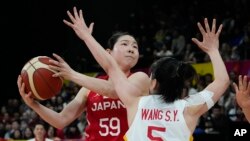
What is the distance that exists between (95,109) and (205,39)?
1.23 meters

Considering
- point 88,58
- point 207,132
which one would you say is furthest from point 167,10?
point 207,132

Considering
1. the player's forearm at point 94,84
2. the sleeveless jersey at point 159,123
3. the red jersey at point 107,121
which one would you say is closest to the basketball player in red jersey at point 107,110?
the red jersey at point 107,121

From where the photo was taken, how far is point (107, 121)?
4316 millimetres

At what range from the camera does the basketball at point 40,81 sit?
405 centimetres

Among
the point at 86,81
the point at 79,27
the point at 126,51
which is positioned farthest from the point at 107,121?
the point at 79,27

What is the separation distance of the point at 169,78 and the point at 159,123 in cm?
28

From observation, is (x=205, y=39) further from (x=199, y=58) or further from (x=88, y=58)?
(x=88, y=58)

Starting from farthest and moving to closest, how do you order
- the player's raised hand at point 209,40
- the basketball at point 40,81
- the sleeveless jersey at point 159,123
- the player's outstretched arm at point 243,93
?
the basketball at point 40,81 → the player's outstretched arm at point 243,93 → the player's raised hand at point 209,40 → the sleeveless jersey at point 159,123

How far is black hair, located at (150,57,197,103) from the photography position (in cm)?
327

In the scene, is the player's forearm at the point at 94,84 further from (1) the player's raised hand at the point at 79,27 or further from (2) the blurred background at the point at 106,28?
(2) the blurred background at the point at 106,28

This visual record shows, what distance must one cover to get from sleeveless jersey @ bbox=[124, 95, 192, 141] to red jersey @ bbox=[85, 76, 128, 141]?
1002 millimetres

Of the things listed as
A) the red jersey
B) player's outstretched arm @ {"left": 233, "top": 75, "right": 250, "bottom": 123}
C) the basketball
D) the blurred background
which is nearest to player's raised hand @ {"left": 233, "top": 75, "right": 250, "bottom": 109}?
player's outstretched arm @ {"left": 233, "top": 75, "right": 250, "bottom": 123}

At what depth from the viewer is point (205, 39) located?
3.59m

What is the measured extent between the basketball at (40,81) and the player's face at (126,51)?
0.51 metres
